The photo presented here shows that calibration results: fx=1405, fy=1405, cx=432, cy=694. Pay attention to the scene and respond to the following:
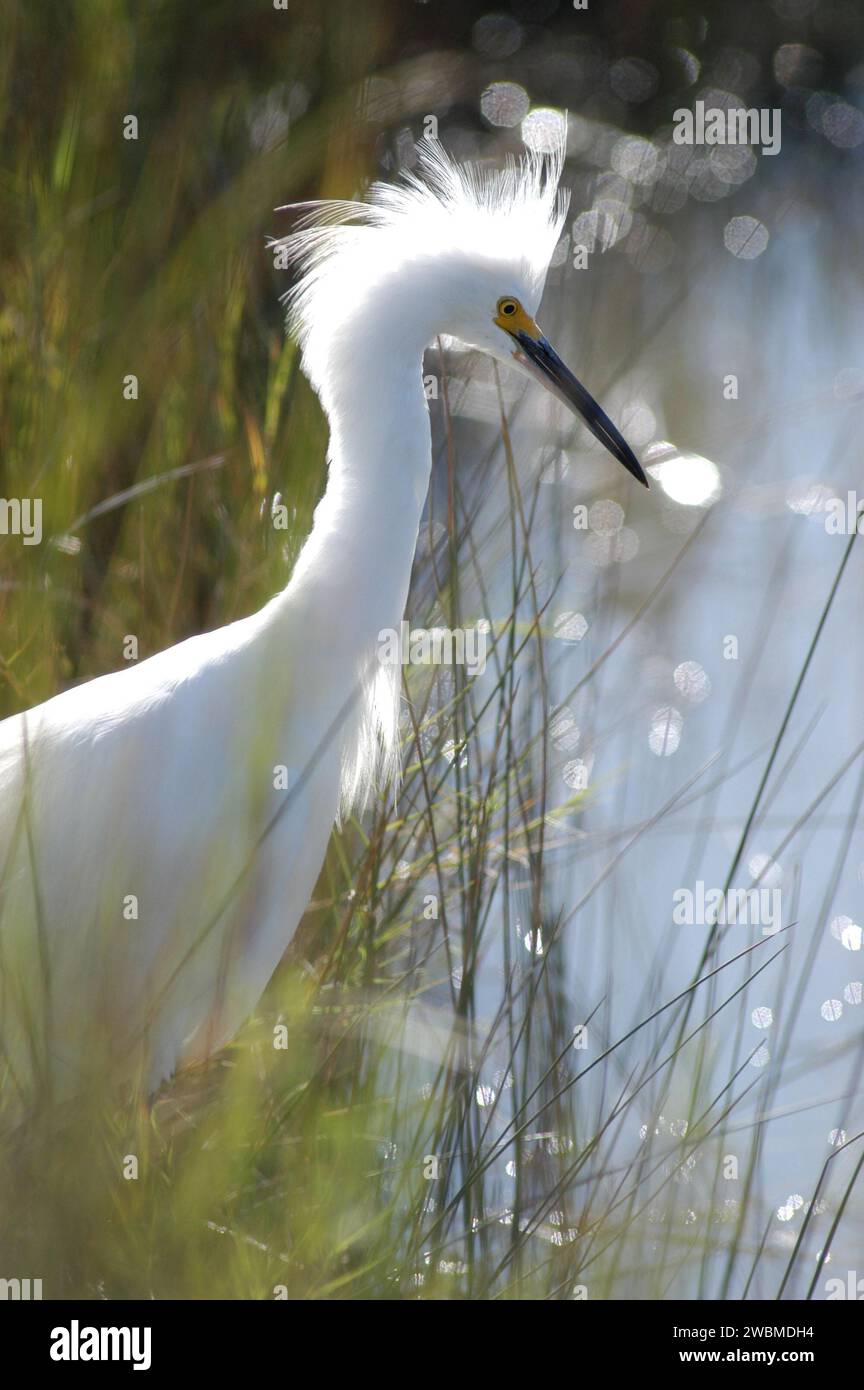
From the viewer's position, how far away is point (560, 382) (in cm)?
182

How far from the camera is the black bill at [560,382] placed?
1.81 metres

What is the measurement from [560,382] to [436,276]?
215 millimetres

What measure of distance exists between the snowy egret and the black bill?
96 millimetres

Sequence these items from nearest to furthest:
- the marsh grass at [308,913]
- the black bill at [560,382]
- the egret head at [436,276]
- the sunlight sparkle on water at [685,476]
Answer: the marsh grass at [308,913] → the egret head at [436,276] → the black bill at [560,382] → the sunlight sparkle on water at [685,476]

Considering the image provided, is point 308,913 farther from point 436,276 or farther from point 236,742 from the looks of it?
point 436,276

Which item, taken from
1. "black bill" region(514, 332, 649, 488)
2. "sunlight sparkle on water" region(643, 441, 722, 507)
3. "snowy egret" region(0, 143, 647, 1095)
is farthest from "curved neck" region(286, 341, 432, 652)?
"sunlight sparkle on water" region(643, 441, 722, 507)

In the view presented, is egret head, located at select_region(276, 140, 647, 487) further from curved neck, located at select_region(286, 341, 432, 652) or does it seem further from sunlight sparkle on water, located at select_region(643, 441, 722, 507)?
sunlight sparkle on water, located at select_region(643, 441, 722, 507)

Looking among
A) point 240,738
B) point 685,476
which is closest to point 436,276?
point 240,738

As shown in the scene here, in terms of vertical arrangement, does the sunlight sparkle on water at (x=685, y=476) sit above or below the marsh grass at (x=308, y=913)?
above

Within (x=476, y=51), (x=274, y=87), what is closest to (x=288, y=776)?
(x=274, y=87)

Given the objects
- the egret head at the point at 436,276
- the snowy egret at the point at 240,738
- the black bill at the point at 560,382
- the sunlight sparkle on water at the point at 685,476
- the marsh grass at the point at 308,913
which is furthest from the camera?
the sunlight sparkle on water at the point at 685,476

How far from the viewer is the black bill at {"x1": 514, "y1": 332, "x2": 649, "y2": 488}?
1806 mm

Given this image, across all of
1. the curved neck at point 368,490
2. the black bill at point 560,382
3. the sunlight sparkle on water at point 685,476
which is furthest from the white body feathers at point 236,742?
the sunlight sparkle on water at point 685,476

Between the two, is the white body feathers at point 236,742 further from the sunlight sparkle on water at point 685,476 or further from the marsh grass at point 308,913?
the sunlight sparkle on water at point 685,476
